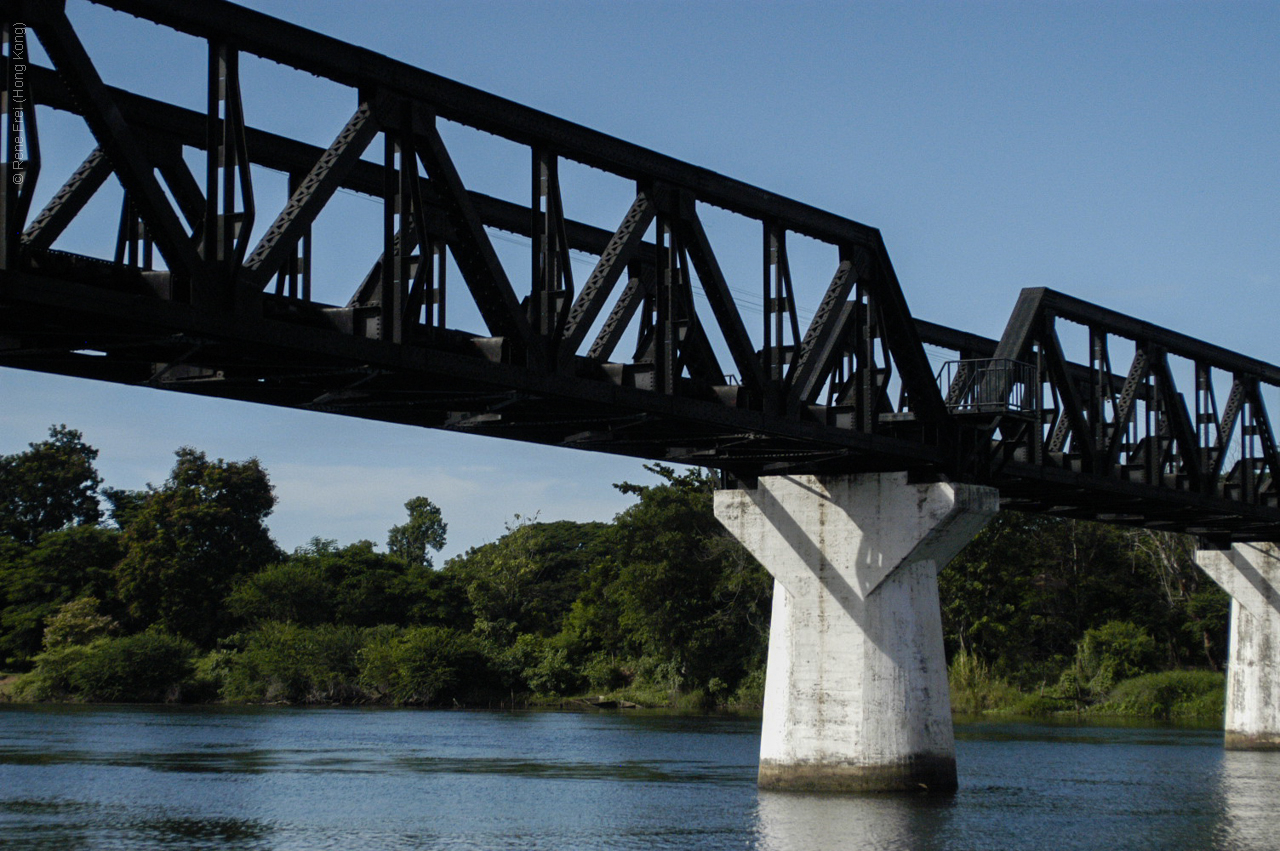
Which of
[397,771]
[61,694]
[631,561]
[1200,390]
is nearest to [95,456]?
[61,694]

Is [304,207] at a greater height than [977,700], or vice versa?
[304,207]

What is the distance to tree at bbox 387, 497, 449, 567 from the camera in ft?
583

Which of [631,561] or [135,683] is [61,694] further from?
[631,561]

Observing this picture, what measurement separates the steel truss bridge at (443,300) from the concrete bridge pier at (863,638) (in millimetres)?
969

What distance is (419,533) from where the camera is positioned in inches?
7037

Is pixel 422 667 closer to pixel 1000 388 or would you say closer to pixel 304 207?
pixel 1000 388

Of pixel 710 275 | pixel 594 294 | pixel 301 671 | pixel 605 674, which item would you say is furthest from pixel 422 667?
pixel 594 294

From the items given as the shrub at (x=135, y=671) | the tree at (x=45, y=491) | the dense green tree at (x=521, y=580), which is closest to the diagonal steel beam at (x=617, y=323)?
the shrub at (x=135, y=671)

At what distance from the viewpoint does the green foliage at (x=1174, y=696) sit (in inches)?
3105

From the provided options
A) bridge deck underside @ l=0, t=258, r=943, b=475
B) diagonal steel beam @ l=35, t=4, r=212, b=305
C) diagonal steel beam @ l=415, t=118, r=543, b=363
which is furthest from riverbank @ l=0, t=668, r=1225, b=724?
diagonal steel beam @ l=35, t=4, r=212, b=305

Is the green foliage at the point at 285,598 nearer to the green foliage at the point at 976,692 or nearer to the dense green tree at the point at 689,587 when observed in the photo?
the dense green tree at the point at 689,587

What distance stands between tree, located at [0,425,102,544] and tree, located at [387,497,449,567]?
4264 cm

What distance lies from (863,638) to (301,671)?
215ft

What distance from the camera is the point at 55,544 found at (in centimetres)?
11094
